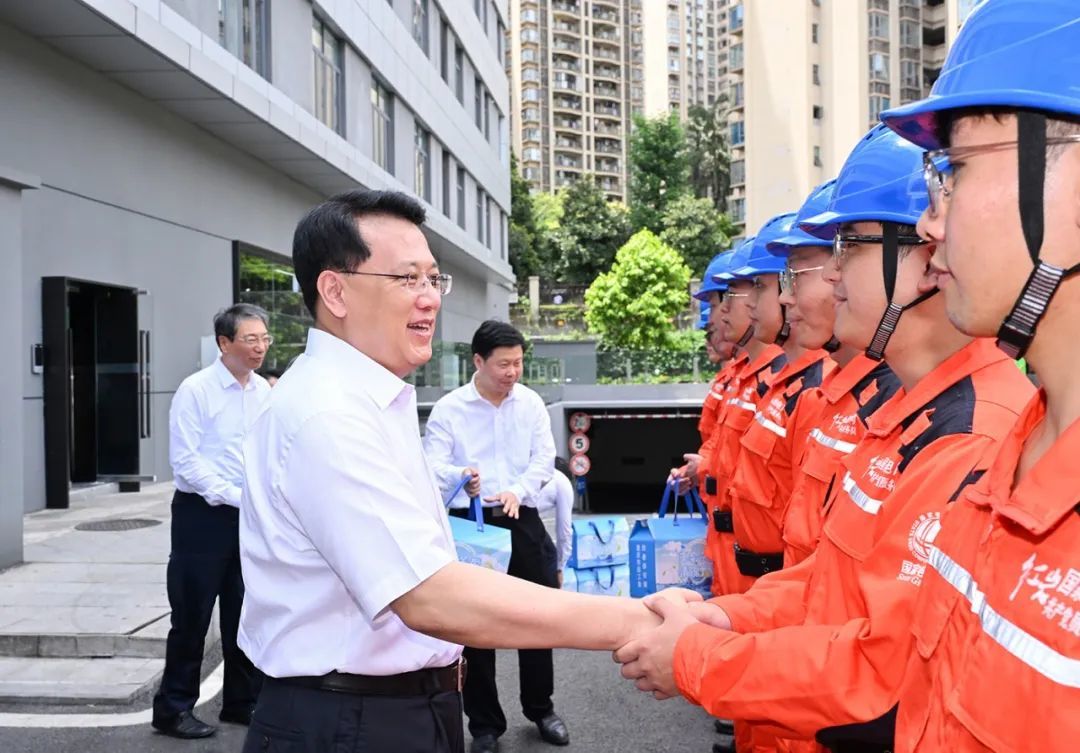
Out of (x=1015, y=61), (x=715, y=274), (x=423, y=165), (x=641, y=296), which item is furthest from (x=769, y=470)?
(x=641, y=296)

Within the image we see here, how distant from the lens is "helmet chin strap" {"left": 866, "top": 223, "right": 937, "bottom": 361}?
268 cm

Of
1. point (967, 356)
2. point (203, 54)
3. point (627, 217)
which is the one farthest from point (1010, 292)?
point (627, 217)

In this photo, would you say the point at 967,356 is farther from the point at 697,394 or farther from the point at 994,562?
the point at 697,394

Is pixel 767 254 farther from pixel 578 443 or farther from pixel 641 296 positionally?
pixel 641 296

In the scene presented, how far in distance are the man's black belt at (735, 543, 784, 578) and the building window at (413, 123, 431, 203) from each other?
71.2 ft

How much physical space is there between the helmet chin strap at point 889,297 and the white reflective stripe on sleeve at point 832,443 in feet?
1.87

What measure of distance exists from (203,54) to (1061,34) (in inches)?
490

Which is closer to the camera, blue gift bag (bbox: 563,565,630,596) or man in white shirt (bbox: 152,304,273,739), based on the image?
man in white shirt (bbox: 152,304,273,739)

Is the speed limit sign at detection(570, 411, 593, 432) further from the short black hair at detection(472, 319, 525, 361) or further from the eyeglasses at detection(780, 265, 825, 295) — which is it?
the eyeglasses at detection(780, 265, 825, 295)

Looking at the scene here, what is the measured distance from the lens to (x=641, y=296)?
47125 millimetres

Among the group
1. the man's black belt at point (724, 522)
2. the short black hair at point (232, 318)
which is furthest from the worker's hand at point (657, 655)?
the short black hair at point (232, 318)

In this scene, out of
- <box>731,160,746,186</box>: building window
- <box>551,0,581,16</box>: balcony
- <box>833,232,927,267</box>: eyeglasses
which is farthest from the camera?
<box>551,0,581,16</box>: balcony

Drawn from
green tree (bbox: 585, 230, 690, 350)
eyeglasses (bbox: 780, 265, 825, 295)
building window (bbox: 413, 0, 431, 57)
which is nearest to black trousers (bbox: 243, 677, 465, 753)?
eyeglasses (bbox: 780, 265, 825, 295)

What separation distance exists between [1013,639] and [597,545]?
6.28 metres
